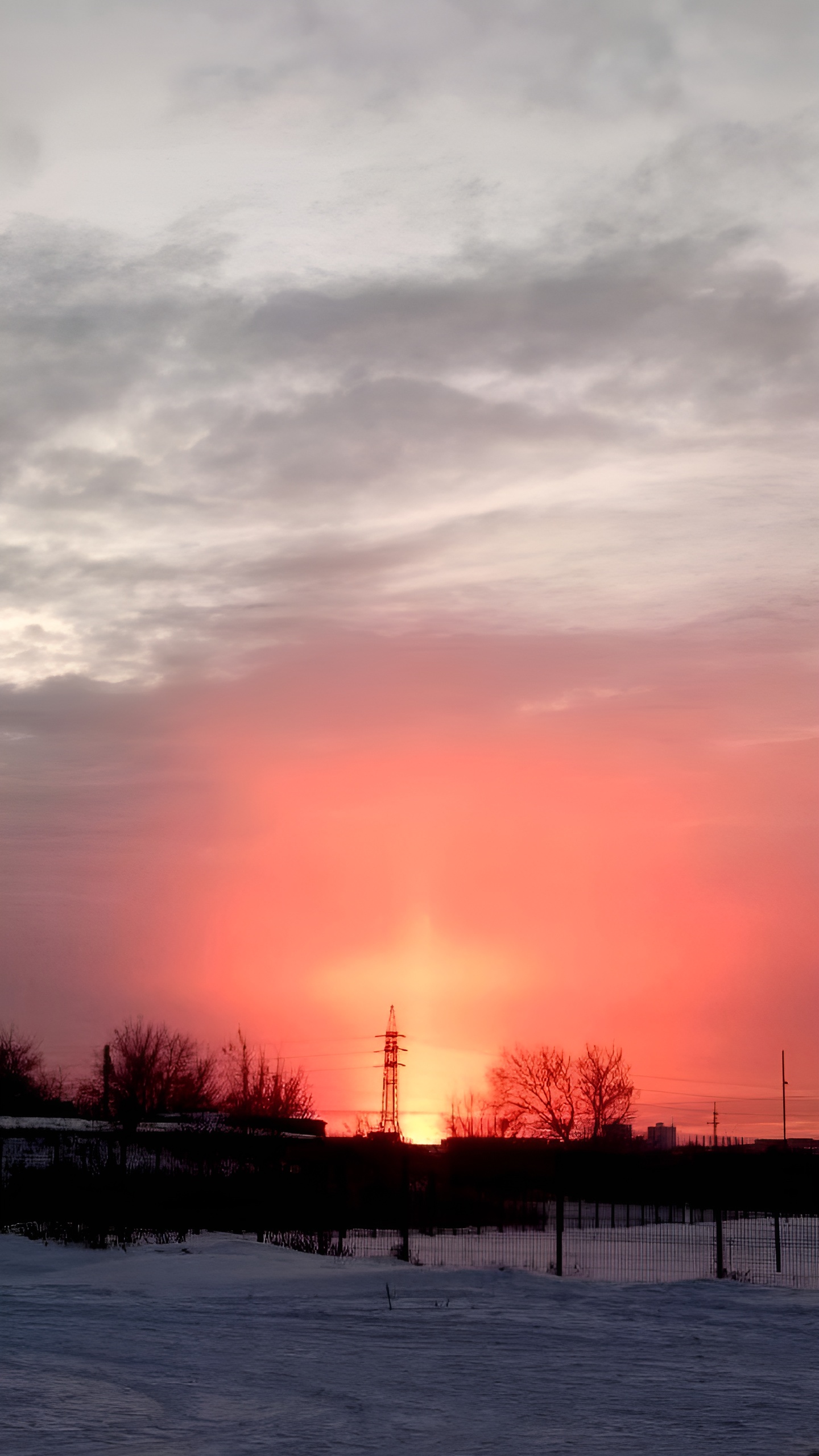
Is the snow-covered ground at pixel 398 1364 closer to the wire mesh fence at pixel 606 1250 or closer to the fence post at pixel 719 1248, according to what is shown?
the fence post at pixel 719 1248

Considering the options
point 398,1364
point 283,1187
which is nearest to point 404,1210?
point 283,1187

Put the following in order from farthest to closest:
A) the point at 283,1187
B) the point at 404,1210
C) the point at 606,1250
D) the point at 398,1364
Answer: the point at 283,1187, the point at 606,1250, the point at 404,1210, the point at 398,1364

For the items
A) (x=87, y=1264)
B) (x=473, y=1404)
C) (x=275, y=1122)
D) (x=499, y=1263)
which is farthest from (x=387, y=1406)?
(x=275, y=1122)

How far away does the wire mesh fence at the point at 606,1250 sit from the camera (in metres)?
23.7

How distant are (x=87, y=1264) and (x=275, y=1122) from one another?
39584 millimetres

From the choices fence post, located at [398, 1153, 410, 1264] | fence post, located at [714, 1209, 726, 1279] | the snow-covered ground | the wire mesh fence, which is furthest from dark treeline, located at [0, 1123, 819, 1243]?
the snow-covered ground

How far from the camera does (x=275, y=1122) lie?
201 feet

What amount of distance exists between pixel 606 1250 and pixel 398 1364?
17.7 meters

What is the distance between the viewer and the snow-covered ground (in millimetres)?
9961

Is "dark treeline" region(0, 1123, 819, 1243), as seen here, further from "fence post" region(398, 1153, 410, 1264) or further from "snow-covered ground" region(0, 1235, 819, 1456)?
"snow-covered ground" region(0, 1235, 819, 1456)

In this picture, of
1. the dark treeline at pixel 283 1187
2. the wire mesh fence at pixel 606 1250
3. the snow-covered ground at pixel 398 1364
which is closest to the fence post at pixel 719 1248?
the wire mesh fence at pixel 606 1250

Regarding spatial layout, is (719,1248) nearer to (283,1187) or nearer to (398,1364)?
(398,1364)

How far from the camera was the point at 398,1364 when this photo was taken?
1332 centimetres

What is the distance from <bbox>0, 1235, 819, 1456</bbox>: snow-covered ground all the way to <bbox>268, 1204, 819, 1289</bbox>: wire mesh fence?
9.47 ft
